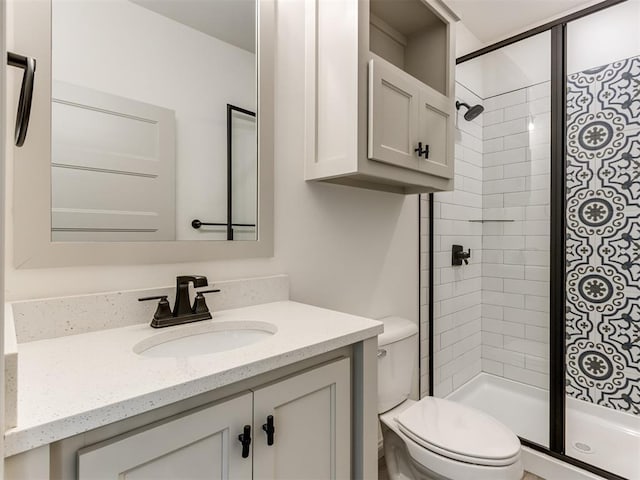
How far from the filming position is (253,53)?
4.28ft

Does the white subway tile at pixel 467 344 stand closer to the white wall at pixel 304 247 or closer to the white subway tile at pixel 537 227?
the white wall at pixel 304 247

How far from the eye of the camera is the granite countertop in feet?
1.74

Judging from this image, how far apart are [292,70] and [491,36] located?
1852 millimetres

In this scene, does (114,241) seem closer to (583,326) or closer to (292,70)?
(292,70)

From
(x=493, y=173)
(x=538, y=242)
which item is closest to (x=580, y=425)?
(x=538, y=242)

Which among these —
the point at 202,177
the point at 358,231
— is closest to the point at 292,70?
the point at 202,177

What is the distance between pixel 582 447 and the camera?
184 cm

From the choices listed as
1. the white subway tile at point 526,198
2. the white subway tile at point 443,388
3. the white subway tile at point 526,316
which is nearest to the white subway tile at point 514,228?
the white subway tile at point 526,198

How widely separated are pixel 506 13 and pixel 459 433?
240 centimetres

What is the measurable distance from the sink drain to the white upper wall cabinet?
1483 mm

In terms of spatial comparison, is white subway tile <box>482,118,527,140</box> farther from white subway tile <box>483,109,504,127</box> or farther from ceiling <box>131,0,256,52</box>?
ceiling <box>131,0,256,52</box>

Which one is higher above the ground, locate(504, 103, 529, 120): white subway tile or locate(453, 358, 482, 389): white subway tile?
locate(504, 103, 529, 120): white subway tile

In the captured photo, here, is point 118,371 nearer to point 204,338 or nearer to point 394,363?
point 204,338

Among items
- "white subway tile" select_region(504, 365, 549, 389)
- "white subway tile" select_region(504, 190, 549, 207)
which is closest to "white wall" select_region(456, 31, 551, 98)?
"white subway tile" select_region(504, 190, 549, 207)
